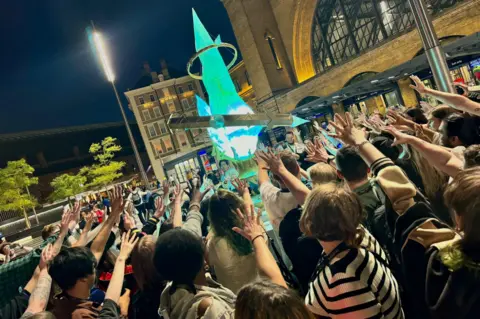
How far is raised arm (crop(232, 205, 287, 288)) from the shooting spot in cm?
202

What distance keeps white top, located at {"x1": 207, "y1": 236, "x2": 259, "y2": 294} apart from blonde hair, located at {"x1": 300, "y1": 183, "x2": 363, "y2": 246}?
1.15m

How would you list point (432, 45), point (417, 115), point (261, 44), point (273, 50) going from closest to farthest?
point (417, 115), point (432, 45), point (261, 44), point (273, 50)

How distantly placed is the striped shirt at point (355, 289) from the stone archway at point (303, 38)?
2705 cm

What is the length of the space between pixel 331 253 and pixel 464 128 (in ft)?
8.77

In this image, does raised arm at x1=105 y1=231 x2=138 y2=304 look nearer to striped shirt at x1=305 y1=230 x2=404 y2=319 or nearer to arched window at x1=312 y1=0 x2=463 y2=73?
striped shirt at x1=305 y1=230 x2=404 y2=319

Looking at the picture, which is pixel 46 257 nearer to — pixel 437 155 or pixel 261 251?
pixel 261 251

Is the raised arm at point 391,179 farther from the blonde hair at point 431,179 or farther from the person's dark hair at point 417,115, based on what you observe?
the person's dark hair at point 417,115

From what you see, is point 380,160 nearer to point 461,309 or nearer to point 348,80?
point 461,309

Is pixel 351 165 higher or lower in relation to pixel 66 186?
lower

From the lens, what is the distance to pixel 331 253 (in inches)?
75.3

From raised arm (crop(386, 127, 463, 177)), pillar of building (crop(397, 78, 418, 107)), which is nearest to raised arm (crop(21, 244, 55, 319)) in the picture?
raised arm (crop(386, 127, 463, 177))

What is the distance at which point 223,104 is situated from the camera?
1003cm

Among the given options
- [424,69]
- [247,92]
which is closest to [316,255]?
[424,69]

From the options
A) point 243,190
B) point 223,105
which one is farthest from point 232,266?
point 223,105
